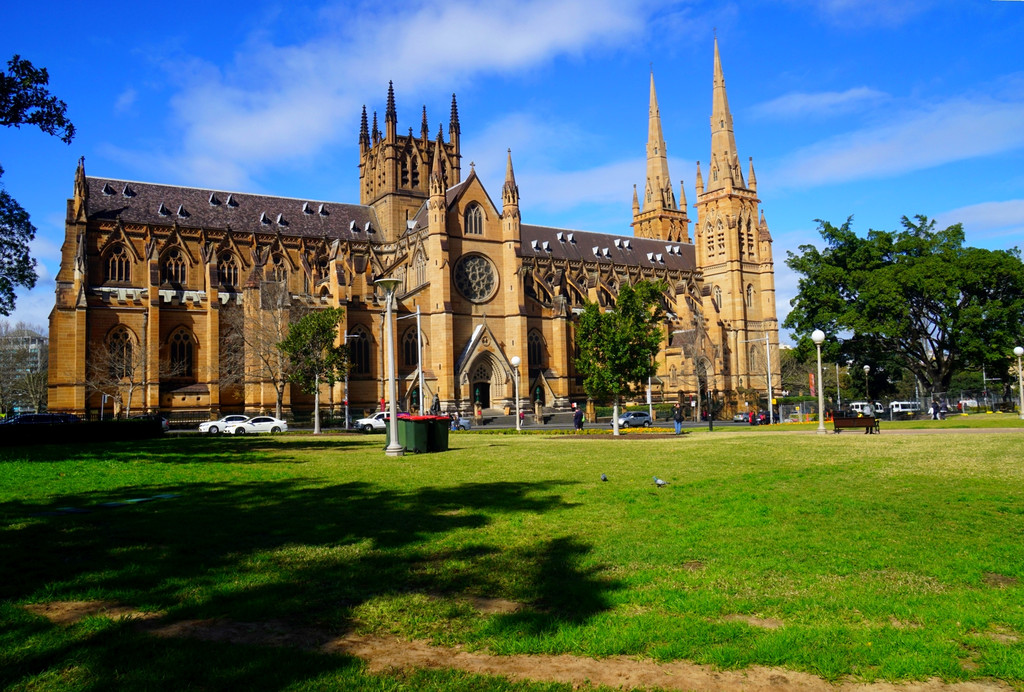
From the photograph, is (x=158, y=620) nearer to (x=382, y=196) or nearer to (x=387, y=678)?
(x=387, y=678)

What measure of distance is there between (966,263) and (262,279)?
50.9 meters

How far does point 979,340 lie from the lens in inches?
1977

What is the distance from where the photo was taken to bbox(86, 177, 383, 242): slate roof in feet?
202

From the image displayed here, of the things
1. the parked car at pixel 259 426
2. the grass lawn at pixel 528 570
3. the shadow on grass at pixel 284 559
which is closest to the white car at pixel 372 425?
the parked car at pixel 259 426

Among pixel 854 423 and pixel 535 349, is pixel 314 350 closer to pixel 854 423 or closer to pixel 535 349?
pixel 535 349

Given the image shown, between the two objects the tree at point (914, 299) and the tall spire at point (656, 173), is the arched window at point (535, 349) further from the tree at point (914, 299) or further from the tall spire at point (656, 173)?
the tall spire at point (656, 173)

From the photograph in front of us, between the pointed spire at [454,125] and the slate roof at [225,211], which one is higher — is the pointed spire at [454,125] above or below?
above

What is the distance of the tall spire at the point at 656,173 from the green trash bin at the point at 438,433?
82292mm

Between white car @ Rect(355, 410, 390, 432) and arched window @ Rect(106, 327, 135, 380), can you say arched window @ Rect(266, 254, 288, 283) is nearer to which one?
arched window @ Rect(106, 327, 135, 380)

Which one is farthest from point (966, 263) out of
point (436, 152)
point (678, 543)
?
point (678, 543)

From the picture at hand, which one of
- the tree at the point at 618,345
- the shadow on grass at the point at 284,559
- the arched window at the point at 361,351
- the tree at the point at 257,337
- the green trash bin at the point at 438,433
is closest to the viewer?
the shadow on grass at the point at 284,559

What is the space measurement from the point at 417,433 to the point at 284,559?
1527 cm

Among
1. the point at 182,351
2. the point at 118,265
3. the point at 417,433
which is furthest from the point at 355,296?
the point at 417,433

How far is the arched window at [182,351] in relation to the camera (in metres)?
56.5
